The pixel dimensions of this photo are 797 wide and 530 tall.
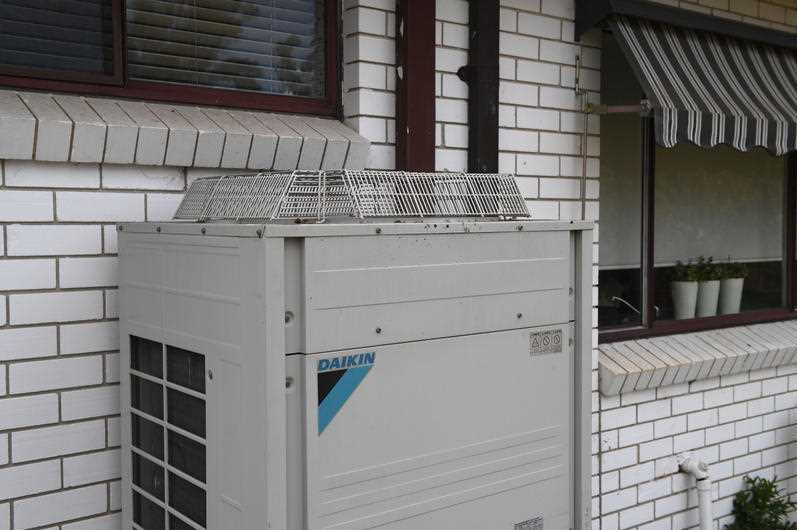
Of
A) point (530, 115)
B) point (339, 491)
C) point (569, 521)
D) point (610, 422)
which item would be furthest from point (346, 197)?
point (610, 422)

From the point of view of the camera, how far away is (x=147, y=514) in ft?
10.2

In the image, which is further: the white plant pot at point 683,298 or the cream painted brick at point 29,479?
the white plant pot at point 683,298

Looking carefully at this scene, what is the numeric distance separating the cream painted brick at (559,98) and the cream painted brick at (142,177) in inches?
79.9

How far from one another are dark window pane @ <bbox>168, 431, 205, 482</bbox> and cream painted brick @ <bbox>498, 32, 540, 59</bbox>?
2.53m

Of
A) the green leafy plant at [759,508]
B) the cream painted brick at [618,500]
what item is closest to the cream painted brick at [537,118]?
Result: the cream painted brick at [618,500]

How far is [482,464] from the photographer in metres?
Result: 2.89

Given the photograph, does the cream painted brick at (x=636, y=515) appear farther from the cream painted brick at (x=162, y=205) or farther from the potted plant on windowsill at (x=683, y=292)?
the cream painted brick at (x=162, y=205)

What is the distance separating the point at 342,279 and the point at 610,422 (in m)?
2.85

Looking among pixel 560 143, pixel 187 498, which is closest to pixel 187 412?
pixel 187 498

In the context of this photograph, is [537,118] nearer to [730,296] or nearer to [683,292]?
[683,292]

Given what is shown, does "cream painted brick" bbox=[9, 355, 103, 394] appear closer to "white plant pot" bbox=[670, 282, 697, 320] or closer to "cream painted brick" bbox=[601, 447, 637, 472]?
"cream painted brick" bbox=[601, 447, 637, 472]

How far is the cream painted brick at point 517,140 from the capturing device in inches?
174

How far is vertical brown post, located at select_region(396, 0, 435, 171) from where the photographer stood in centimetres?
395

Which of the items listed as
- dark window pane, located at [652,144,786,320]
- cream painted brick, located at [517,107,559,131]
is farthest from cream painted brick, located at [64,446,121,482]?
dark window pane, located at [652,144,786,320]
